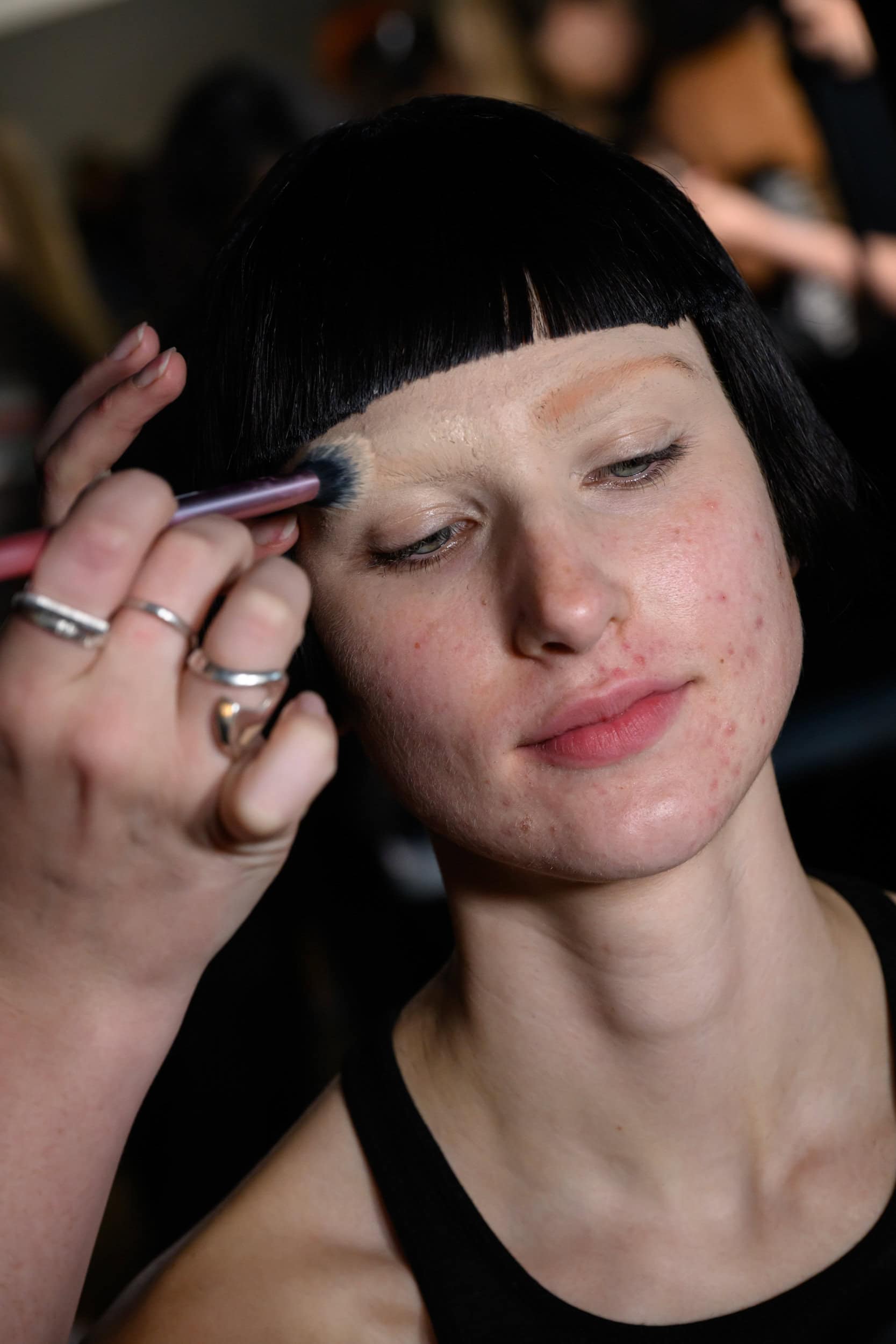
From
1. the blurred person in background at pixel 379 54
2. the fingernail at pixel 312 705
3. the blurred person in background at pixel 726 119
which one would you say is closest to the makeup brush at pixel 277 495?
the fingernail at pixel 312 705

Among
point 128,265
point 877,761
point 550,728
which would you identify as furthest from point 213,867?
point 128,265

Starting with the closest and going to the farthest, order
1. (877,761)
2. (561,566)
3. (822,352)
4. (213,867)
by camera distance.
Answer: (213,867)
(561,566)
(877,761)
(822,352)

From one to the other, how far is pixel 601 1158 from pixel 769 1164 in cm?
13

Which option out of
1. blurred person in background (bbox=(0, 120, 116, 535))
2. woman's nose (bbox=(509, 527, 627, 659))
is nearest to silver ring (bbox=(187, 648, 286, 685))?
woman's nose (bbox=(509, 527, 627, 659))

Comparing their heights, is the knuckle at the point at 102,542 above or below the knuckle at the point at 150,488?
below

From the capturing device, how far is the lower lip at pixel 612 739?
33.9 inches

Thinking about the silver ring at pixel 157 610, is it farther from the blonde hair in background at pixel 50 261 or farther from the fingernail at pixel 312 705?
the blonde hair in background at pixel 50 261

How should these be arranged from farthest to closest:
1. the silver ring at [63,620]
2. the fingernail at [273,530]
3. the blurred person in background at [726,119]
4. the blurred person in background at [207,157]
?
the blurred person in background at [207,157] < the blurred person in background at [726,119] < the fingernail at [273,530] < the silver ring at [63,620]

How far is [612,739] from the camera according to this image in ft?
2.82

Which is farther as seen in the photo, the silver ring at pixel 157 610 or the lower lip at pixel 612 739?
the lower lip at pixel 612 739

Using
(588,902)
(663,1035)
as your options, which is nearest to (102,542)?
(588,902)

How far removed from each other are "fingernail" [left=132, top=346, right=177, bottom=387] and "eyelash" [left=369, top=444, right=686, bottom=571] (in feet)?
0.61

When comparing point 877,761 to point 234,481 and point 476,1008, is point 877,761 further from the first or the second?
point 234,481

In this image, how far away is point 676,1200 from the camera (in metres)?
1.01
